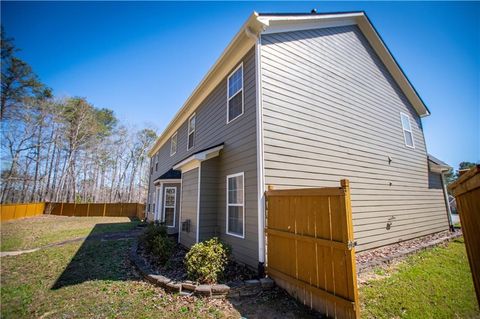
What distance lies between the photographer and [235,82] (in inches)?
278

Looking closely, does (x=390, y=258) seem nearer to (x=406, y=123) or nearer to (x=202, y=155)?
(x=202, y=155)

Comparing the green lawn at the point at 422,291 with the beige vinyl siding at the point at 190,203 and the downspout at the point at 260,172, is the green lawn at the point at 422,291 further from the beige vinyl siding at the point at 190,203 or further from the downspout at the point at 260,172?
the beige vinyl siding at the point at 190,203

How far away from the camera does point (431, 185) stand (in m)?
10.4

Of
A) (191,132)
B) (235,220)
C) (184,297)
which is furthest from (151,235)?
(191,132)

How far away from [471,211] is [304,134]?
4.23 m

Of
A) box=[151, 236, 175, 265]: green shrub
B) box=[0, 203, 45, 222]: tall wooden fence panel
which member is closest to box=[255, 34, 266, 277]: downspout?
box=[151, 236, 175, 265]: green shrub

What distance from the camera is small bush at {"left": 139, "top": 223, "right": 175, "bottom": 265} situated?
6470 millimetres

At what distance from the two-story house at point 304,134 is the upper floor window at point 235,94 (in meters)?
0.04

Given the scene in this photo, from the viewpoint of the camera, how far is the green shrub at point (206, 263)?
4.47 meters

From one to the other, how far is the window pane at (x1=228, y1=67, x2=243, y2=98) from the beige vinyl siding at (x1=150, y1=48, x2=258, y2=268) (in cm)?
27

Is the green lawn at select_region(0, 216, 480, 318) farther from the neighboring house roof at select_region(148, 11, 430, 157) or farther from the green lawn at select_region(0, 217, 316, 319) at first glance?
the neighboring house roof at select_region(148, 11, 430, 157)

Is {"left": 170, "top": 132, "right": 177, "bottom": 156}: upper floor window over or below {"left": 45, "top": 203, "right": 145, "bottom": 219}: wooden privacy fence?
over

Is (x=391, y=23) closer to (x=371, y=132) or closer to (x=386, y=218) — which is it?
(x=371, y=132)

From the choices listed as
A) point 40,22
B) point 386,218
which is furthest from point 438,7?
point 40,22
